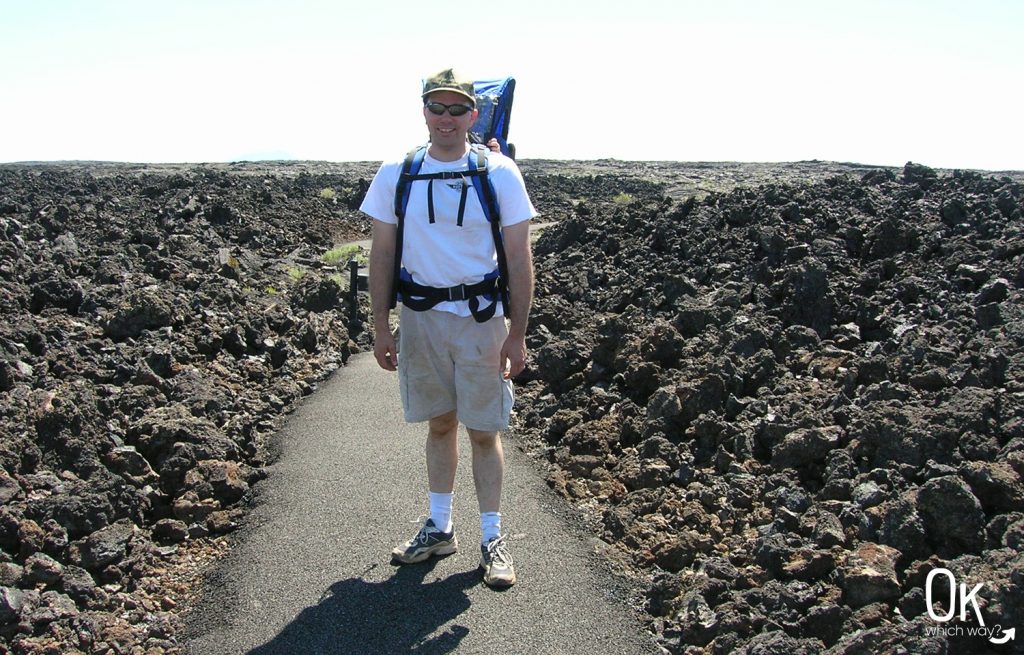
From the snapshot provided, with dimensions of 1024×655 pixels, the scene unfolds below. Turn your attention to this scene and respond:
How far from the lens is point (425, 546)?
195 inches

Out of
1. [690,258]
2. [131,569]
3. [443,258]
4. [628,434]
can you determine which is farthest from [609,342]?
[131,569]

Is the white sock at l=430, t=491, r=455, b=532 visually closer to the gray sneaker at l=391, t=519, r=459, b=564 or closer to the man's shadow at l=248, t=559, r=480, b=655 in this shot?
the gray sneaker at l=391, t=519, r=459, b=564

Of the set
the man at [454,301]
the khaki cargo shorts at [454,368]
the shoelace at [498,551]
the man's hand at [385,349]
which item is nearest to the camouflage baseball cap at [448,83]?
the man at [454,301]

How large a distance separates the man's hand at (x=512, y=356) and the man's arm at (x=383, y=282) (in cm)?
56

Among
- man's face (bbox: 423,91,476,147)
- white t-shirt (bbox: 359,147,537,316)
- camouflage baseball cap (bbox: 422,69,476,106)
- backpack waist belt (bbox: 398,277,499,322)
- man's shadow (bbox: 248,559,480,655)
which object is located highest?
camouflage baseball cap (bbox: 422,69,476,106)

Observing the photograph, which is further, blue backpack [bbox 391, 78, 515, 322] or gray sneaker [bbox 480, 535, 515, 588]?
gray sneaker [bbox 480, 535, 515, 588]

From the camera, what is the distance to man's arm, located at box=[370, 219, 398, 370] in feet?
14.5

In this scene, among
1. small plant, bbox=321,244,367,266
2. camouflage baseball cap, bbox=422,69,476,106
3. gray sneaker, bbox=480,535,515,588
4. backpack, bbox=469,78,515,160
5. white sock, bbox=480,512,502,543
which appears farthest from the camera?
small plant, bbox=321,244,367,266

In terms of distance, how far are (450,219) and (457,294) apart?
0.36 m

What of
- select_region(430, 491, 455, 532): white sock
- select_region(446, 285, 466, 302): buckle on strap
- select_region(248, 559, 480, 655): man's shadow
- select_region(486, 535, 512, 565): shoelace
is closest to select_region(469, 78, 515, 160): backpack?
select_region(446, 285, 466, 302): buckle on strap

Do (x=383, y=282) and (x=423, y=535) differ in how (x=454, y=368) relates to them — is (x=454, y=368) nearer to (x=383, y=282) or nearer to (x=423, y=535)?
(x=383, y=282)

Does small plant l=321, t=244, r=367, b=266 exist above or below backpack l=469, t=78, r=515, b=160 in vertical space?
below

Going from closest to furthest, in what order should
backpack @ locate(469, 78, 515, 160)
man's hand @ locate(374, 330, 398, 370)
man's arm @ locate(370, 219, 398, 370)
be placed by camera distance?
man's arm @ locate(370, 219, 398, 370), man's hand @ locate(374, 330, 398, 370), backpack @ locate(469, 78, 515, 160)

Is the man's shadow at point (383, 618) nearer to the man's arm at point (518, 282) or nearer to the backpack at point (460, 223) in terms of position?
the man's arm at point (518, 282)
